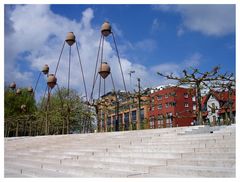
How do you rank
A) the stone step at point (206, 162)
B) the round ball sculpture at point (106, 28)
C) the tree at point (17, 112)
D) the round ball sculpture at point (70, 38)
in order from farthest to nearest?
the tree at point (17, 112) → the round ball sculpture at point (70, 38) → the round ball sculpture at point (106, 28) → the stone step at point (206, 162)

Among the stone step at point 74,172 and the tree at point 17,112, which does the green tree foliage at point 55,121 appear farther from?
the stone step at point 74,172

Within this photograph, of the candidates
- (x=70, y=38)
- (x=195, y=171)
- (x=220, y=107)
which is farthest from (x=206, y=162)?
(x=70, y=38)

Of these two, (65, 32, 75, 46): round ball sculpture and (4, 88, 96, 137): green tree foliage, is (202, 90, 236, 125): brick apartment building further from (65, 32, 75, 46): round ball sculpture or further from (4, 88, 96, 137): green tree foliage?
(65, 32, 75, 46): round ball sculpture

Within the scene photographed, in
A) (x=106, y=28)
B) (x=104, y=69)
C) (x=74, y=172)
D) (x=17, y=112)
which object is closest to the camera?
(x=74, y=172)

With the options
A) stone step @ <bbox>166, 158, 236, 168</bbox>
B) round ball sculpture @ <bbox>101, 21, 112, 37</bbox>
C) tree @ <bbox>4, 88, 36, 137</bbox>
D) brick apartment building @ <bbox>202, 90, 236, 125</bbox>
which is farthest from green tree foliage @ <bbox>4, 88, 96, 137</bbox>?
stone step @ <bbox>166, 158, 236, 168</bbox>

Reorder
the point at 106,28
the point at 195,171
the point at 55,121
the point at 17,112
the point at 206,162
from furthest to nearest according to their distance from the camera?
the point at 17,112, the point at 55,121, the point at 106,28, the point at 206,162, the point at 195,171

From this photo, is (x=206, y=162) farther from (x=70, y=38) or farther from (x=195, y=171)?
(x=70, y=38)

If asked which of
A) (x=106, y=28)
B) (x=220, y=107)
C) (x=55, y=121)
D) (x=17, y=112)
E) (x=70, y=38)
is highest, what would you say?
(x=106, y=28)

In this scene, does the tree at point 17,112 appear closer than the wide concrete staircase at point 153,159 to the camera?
No

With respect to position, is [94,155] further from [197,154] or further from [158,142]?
[197,154]

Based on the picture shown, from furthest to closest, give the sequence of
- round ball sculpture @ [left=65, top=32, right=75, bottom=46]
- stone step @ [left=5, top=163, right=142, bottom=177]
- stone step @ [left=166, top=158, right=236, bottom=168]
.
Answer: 1. round ball sculpture @ [left=65, top=32, right=75, bottom=46]
2. stone step @ [left=5, top=163, right=142, bottom=177]
3. stone step @ [left=166, top=158, right=236, bottom=168]

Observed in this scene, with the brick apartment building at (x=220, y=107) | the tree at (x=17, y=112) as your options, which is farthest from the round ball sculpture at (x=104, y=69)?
the tree at (x=17, y=112)

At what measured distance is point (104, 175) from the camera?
15.7ft

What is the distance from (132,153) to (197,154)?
1605 mm
